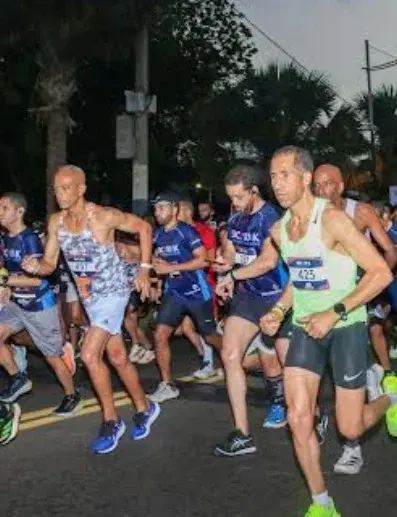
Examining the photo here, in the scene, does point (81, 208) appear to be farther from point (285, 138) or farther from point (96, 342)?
point (285, 138)

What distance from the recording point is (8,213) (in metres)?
7.84

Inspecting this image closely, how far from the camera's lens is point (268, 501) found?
5.38 metres

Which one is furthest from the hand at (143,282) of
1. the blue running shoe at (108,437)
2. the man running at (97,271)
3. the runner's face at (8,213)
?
the runner's face at (8,213)

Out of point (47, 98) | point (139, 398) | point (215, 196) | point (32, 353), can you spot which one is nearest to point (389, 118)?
point (215, 196)

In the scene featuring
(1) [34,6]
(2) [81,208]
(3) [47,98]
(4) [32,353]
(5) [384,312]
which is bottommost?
(4) [32,353]

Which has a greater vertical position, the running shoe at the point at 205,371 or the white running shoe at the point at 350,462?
the white running shoe at the point at 350,462

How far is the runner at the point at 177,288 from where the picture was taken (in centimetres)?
848

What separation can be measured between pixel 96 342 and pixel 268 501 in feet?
5.74

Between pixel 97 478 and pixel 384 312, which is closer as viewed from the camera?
pixel 97 478

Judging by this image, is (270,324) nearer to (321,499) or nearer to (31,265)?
(321,499)

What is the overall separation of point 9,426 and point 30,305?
153 centimetres

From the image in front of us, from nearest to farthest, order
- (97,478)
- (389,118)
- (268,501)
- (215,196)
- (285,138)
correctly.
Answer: (268,501) → (97,478) → (285,138) → (215,196) → (389,118)

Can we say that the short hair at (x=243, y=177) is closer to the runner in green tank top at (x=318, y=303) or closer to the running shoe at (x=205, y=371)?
Result: the runner in green tank top at (x=318, y=303)

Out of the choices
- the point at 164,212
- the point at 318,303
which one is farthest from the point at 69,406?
the point at 318,303
